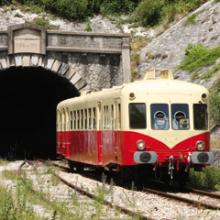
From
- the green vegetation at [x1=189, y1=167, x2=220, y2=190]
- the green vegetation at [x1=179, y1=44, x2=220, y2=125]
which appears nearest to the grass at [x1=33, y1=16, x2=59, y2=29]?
the green vegetation at [x1=179, y1=44, x2=220, y2=125]

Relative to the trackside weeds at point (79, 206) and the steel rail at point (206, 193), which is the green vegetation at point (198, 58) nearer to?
the trackside weeds at point (79, 206)

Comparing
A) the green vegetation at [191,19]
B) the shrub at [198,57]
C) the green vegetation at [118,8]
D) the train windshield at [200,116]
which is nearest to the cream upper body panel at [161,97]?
the train windshield at [200,116]

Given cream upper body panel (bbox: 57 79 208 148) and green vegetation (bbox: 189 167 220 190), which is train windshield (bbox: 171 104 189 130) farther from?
green vegetation (bbox: 189 167 220 190)

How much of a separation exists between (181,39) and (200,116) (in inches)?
725

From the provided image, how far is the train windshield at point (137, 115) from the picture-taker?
16.0 m

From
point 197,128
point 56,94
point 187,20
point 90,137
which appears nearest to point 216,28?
point 187,20

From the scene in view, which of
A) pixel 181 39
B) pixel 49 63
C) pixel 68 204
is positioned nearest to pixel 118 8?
pixel 181 39

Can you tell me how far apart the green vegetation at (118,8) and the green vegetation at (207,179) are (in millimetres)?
22458

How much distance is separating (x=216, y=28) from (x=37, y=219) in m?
24.2

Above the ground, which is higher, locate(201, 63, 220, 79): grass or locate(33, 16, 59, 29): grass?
locate(33, 16, 59, 29): grass

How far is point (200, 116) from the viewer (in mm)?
16375

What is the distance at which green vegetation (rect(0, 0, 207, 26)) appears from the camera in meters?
40.7

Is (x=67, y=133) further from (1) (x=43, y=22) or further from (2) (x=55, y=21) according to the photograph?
(2) (x=55, y=21)

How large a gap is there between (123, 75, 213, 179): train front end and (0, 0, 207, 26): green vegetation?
78.3ft
